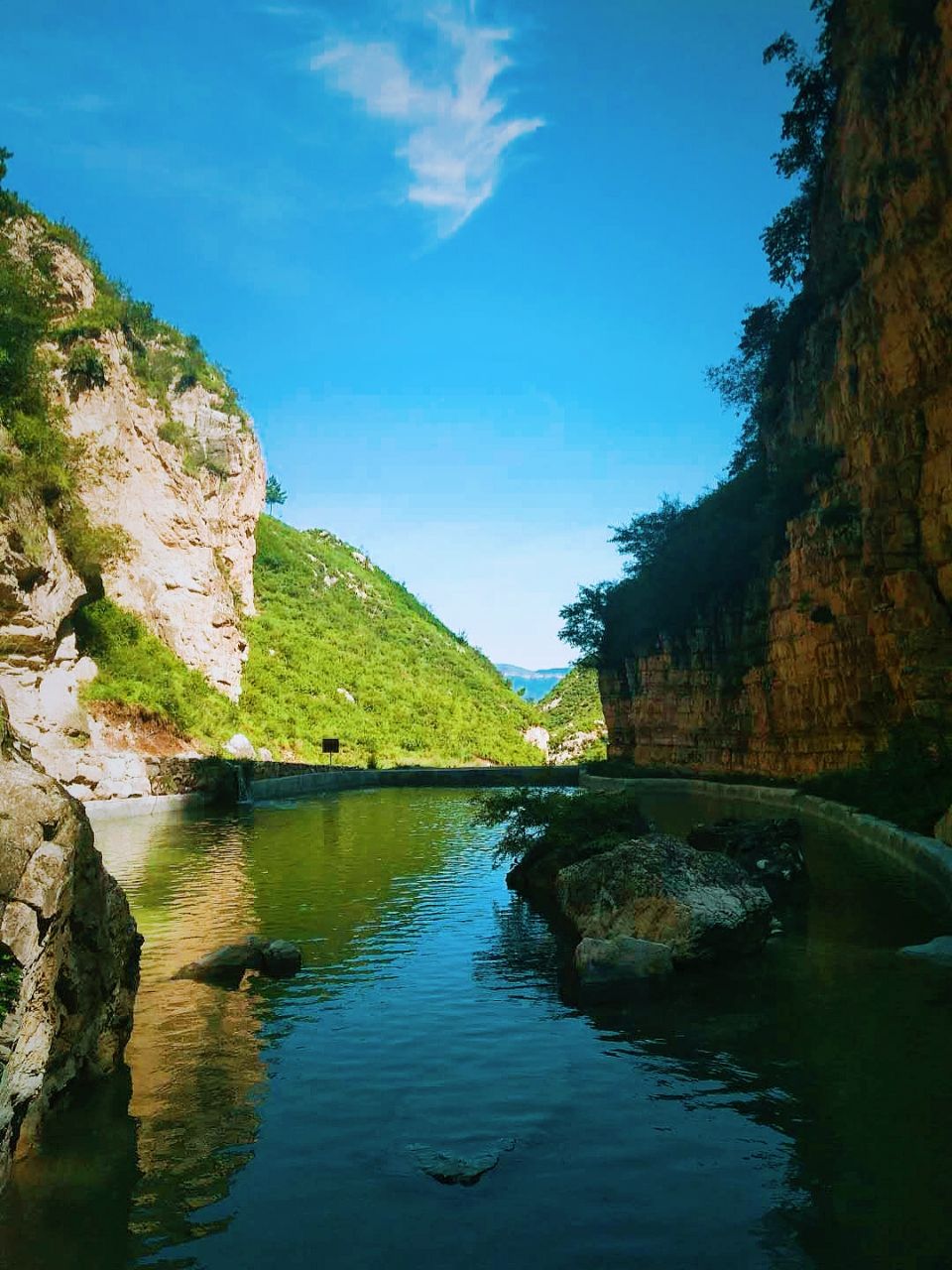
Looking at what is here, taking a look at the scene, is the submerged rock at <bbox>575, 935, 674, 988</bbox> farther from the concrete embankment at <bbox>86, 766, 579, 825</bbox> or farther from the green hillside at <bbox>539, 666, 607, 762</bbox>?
the green hillside at <bbox>539, 666, 607, 762</bbox>

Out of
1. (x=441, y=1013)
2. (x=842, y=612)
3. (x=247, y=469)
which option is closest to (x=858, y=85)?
(x=842, y=612)

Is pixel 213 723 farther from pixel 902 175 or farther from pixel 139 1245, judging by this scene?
pixel 139 1245

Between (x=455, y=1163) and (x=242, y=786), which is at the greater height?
(x=242, y=786)

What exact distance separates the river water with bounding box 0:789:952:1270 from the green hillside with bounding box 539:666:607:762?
62.1 metres

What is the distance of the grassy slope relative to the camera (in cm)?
6194

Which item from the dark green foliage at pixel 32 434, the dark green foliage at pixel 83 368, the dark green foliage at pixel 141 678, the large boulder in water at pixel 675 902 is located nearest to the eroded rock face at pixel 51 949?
the large boulder in water at pixel 675 902

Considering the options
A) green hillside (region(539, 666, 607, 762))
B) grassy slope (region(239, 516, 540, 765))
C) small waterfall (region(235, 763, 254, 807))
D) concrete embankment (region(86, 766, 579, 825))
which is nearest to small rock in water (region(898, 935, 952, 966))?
concrete embankment (region(86, 766, 579, 825))

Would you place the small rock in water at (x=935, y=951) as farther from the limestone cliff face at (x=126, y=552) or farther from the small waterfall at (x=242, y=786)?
the small waterfall at (x=242, y=786)

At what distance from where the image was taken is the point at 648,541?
174 feet

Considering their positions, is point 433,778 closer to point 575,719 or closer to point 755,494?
point 755,494

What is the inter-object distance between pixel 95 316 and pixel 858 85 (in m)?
35.2

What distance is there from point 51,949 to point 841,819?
1973 cm

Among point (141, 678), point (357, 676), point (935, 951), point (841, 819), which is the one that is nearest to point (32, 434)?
point (141, 678)

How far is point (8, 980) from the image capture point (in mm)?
5152
